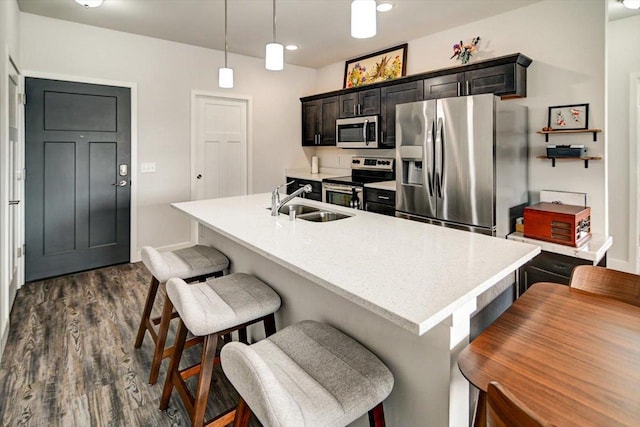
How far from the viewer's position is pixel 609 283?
5.02ft

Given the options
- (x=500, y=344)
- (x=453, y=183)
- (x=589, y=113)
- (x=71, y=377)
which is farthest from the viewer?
(x=453, y=183)

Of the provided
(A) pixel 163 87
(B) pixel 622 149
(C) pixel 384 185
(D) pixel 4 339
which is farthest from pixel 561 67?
(D) pixel 4 339

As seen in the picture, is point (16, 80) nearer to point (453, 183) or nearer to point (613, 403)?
point (453, 183)

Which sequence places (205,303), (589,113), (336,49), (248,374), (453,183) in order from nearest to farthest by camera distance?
1. (248,374)
2. (205,303)
3. (589,113)
4. (453,183)
5. (336,49)

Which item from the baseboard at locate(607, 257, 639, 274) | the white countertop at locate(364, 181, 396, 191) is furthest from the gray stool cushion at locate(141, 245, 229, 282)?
the baseboard at locate(607, 257, 639, 274)

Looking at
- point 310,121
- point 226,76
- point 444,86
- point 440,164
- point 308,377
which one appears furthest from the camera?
point 310,121

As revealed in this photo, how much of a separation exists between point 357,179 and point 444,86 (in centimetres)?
173

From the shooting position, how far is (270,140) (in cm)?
547

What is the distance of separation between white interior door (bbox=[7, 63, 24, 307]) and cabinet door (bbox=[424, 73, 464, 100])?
3751mm

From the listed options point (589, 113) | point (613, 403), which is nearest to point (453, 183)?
point (589, 113)

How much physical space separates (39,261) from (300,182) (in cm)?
323

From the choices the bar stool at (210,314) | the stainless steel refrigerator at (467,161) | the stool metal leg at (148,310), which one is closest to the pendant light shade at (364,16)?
the bar stool at (210,314)

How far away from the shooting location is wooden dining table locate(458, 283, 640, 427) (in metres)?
0.83

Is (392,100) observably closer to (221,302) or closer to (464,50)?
(464,50)
